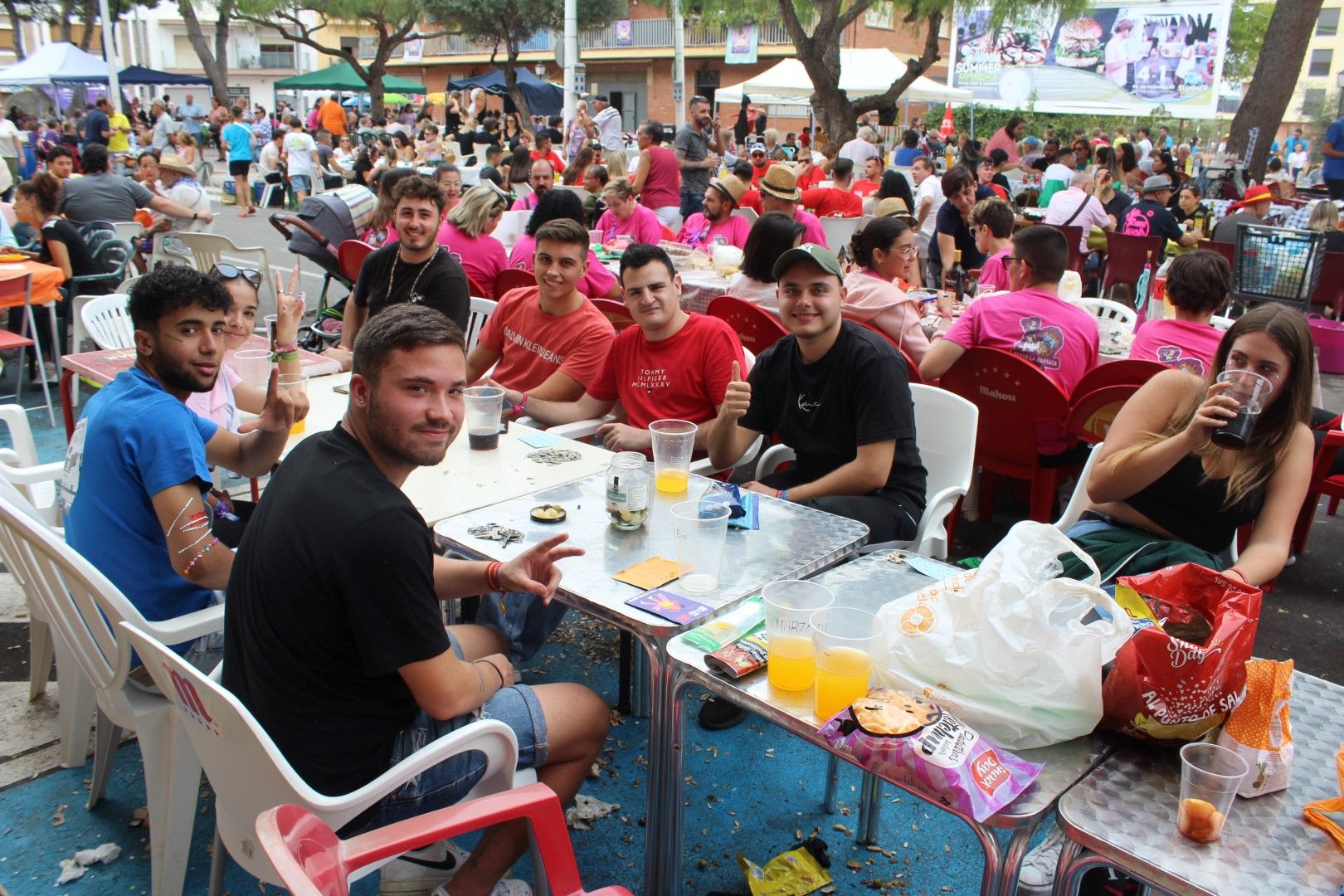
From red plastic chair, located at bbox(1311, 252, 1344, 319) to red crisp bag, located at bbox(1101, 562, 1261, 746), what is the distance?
26.3 feet

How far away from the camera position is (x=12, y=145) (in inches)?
612

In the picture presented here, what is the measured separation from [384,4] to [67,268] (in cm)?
3479

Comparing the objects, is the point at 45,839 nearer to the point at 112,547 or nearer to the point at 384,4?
the point at 112,547

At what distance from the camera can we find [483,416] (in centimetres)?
321

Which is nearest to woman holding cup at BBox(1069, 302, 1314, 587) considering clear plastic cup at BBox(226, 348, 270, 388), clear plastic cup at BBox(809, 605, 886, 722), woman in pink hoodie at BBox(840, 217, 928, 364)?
clear plastic cup at BBox(809, 605, 886, 722)

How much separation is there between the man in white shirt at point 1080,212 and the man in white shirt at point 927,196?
1.11 m

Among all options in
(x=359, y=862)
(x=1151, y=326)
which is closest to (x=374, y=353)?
(x=359, y=862)

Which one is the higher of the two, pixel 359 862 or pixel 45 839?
pixel 359 862

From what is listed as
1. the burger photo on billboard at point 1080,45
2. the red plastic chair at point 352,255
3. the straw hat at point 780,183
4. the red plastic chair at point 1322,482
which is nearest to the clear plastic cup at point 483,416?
the red plastic chair at point 1322,482

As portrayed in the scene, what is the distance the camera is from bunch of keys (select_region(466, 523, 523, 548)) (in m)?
2.46

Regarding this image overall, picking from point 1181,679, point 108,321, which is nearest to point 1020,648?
point 1181,679

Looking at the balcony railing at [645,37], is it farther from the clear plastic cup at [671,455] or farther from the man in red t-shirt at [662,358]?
the clear plastic cup at [671,455]

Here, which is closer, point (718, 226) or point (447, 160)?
point (718, 226)

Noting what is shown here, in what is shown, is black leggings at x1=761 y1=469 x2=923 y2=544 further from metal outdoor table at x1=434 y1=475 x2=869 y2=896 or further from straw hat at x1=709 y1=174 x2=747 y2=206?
straw hat at x1=709 y1=174 x2=747 y2=206
